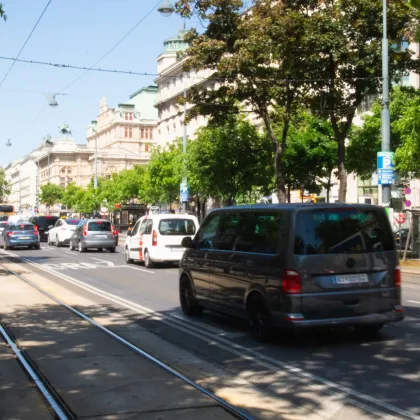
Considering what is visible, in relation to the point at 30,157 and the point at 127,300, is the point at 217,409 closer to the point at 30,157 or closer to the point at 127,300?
the point at 127,300

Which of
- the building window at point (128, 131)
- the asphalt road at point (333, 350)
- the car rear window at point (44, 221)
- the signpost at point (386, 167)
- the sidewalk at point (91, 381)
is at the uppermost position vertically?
the building window at point (128, 131)

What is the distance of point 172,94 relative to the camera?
76.0m

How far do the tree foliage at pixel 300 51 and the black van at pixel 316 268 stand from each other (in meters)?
15.4

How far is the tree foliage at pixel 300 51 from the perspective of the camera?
23422 millimetres

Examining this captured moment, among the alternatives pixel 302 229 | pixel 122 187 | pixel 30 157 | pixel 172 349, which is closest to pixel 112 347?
pixel 172 349

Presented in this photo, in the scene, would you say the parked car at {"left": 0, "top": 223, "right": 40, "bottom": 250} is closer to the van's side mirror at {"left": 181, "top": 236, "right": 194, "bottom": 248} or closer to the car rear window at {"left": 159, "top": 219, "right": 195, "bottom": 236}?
the car rear window at {"left": 159, "top": 219, "right": 195, "bottom": 236}

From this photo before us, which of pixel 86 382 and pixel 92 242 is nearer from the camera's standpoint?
pixel 86 382

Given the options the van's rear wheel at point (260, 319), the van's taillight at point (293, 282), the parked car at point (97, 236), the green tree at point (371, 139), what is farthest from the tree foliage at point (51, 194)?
the van's taillight at point (293, 282)

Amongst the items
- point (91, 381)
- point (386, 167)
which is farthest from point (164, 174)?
point (91, 381)

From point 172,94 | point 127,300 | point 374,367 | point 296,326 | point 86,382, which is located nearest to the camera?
point 86,382

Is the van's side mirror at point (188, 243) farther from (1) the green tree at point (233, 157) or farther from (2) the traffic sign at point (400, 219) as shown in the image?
(1) the green tree at point (233, 157)

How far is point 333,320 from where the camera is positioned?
8422 millimetres

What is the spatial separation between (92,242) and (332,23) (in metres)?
15.6

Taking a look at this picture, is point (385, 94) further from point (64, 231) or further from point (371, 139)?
point (64, 231)
